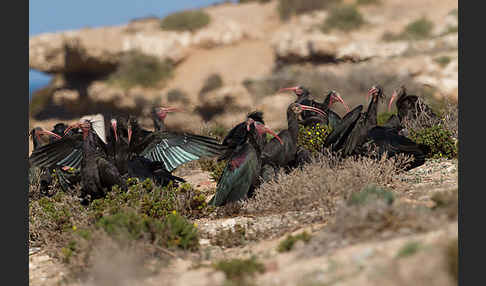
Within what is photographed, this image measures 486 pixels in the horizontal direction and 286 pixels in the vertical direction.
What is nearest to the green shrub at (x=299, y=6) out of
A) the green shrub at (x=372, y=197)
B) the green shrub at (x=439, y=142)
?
the green shrub at (x=439, y=142)

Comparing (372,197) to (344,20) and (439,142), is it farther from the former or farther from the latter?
(344,20)

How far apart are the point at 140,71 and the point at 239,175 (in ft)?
76.8

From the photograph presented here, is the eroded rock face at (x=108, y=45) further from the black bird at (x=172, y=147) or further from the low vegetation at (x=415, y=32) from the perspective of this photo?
the black bird at (x=172, y=147)

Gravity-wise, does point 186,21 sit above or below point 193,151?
above

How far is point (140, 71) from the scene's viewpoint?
2952 centimetres

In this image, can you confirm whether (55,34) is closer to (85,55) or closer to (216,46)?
(85,55)

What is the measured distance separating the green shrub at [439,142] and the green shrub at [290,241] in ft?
14.1

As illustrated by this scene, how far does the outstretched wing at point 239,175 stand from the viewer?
7125 millimetres

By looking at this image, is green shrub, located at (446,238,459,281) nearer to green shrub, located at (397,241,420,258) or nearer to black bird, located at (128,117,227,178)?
green shrub, located at (397,241,420,258)

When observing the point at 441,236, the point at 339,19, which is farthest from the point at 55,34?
the point at 441,236

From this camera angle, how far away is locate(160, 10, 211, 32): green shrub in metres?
32.5

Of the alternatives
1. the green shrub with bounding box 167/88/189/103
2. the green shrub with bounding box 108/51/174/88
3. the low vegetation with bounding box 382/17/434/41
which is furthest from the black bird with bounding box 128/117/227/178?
the green shrub with bounding box 108/51/174/88

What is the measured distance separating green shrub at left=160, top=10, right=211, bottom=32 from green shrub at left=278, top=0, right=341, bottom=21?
16.6 feet

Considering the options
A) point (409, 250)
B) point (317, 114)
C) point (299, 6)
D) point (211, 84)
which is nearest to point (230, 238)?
point (409, 250)
